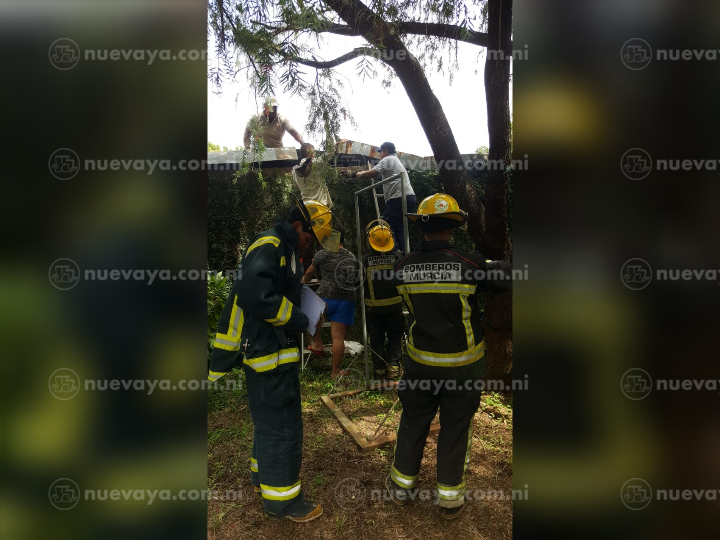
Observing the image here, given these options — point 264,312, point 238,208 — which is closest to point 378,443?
point 264,312

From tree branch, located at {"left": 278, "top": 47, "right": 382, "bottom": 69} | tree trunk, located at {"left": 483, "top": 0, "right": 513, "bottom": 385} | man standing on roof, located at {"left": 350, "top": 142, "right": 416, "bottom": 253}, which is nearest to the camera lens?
tree branch, located at {"left": 278, "top": 47, "right": 382, "bottom": 69}

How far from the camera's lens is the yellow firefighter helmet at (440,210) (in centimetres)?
290

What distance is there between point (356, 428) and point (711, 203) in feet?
12.3

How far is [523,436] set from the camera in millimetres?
1148

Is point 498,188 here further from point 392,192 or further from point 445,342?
point 392,192

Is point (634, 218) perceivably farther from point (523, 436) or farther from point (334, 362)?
point (334, 362)

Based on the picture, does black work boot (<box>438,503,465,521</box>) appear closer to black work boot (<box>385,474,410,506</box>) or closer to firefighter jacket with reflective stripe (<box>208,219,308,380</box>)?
black work boot (<box>385,474,410,506</box>)

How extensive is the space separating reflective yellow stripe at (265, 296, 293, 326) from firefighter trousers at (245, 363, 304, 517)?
344 mm

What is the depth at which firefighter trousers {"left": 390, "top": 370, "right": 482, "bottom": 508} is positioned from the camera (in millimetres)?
2859

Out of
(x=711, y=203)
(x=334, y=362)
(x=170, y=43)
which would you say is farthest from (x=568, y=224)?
(x=334, y=362)

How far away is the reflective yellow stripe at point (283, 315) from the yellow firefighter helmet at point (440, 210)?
1.13 m

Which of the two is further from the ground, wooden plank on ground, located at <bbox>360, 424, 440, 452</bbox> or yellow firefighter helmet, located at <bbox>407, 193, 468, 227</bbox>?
yellow firefighter helmet, located at <bbox>407, 193, 468, 227</bbox>

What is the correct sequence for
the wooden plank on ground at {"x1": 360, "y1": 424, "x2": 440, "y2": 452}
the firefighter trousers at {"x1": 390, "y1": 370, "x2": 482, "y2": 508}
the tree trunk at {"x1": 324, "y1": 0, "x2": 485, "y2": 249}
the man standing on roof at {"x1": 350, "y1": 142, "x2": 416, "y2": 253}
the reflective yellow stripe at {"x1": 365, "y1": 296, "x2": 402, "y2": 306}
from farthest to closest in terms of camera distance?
the man standing on roof at {"x1": 350, "y1": 142, "x2": 416, "y2": 253} < the reflective yellow stripe at {"x1": 365, "y1": 296, "x2": 402, "y2": 306} < the wooden plank on ground at {"x1": 360, "y1": 424, "x2": 440, "y2": 452} < the tree trunk at {"x1": 324, "y1": 0, "x2": 485, "y2": 249} < the firefighter trousers at {"x1": 390, "y1": 370, "x2": 482, "y2": 508}

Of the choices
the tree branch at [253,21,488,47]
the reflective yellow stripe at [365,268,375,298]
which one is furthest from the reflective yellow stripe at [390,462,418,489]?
the tree branch at [253,21,488,47]
